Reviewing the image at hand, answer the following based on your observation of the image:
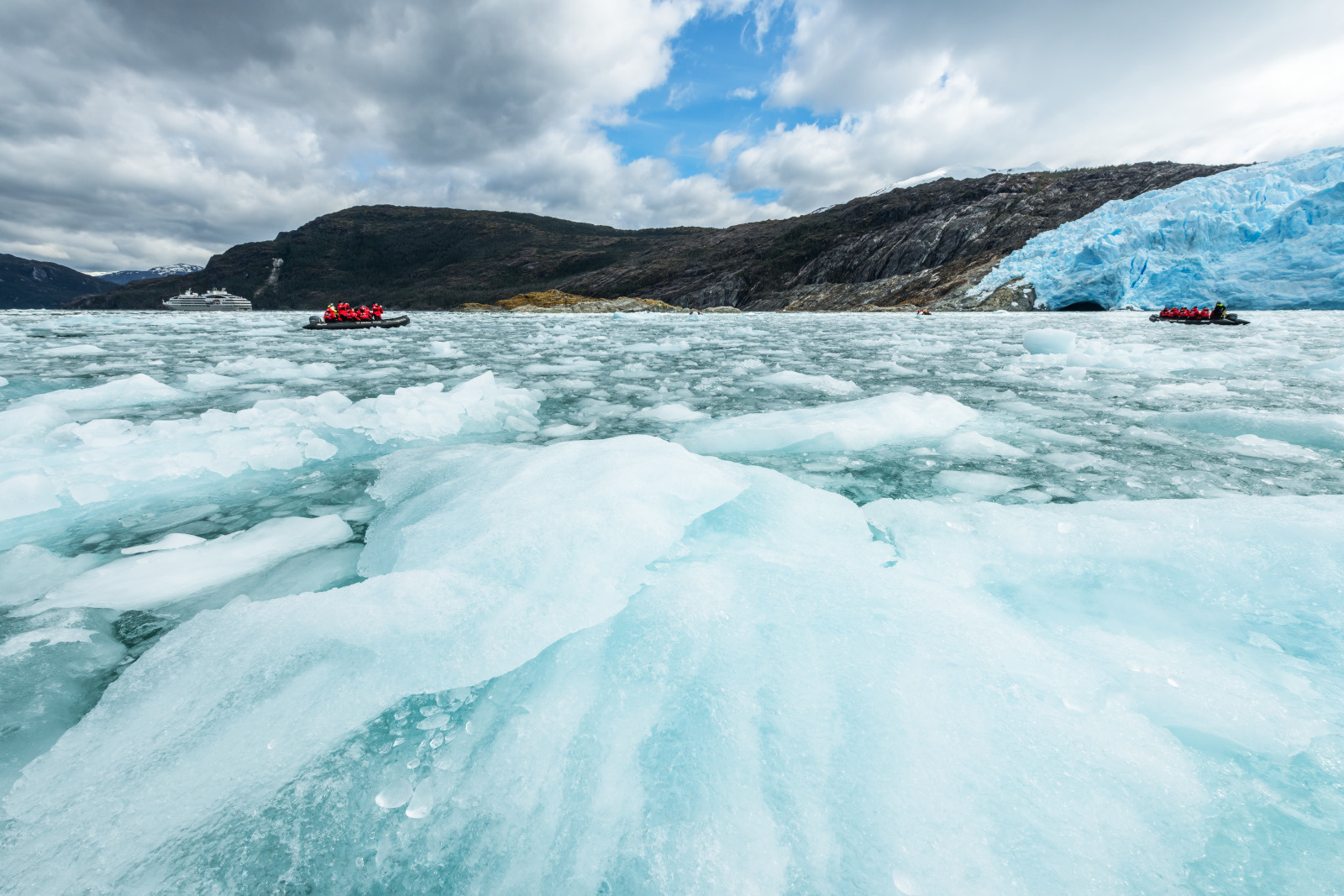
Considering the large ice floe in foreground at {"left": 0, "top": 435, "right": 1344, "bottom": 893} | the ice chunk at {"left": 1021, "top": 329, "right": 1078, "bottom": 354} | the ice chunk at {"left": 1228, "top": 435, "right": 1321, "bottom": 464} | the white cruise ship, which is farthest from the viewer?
the white cruise ship

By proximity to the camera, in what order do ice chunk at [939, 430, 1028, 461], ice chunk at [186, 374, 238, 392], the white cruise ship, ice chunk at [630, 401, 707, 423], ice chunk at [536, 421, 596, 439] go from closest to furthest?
1. ice chunk at [939, 430, 1028, 461]
2. ice chunk at [536, 421, 596, 439]
3. ice chunk at [630, 401, 707, 423]
4. ice chunk at [186, 374, 238, 392]
5. the white cruise ship

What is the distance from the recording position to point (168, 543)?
2.06m

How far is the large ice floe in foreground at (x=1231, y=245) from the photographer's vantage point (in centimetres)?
2292

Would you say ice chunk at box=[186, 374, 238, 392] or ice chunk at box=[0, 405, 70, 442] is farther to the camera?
ice chunk at box=[186, 374, 238, 392]

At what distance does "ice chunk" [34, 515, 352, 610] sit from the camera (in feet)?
5.56

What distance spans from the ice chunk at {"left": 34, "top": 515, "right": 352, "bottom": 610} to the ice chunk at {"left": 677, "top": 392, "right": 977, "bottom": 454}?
1.89 metres

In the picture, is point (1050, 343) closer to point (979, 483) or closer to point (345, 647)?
point (979, 483)

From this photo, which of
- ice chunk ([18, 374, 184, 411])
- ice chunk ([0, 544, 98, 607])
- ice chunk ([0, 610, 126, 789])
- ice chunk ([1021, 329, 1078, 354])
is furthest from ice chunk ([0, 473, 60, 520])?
ice chunk ([1021, 329, 1078, 354])

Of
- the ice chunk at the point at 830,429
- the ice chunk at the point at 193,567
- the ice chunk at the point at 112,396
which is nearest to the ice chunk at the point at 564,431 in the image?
the ice chunk at the point at 830,429

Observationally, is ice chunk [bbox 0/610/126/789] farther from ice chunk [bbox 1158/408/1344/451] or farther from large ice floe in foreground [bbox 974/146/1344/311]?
large ice floe in foreground [bbox 974/146/1344/311]

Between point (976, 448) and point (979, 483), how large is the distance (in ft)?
2.05

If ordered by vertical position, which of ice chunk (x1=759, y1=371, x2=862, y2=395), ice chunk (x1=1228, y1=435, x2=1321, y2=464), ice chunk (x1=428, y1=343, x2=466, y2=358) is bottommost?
ice chunk (x1=428, y1=343, x2=466, y2=358)

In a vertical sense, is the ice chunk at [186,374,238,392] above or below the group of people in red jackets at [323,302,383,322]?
below

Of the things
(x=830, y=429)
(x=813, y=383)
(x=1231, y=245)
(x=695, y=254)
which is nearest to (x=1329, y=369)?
(x=813, y=383)
